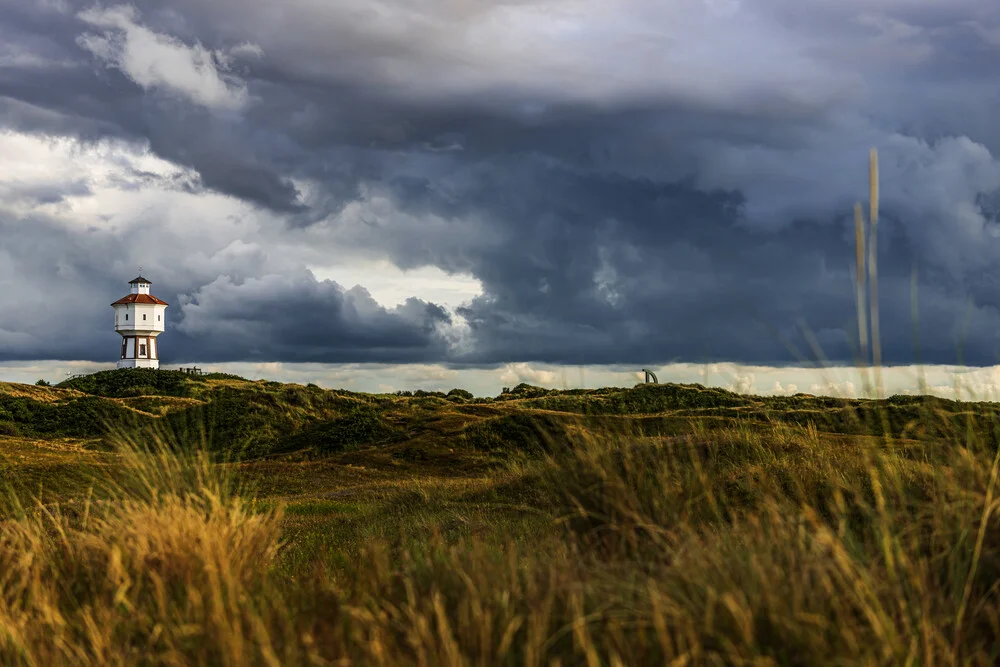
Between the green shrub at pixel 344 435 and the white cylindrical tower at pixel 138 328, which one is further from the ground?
the white cylindrical tower at pixel 138 328

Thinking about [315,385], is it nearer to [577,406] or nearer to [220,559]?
[577,406]

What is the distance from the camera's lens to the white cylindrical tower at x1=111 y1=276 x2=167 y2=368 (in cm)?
8312

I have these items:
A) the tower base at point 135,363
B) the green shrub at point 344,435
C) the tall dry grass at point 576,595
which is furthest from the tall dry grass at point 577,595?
the tower base at point 135,363

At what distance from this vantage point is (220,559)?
5.34 meters

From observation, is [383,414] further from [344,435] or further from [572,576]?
[572,576]

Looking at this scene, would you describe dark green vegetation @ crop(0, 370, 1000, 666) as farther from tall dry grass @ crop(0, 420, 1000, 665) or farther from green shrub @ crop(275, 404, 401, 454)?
green shrub @ crop(275, 404, 401, 454)

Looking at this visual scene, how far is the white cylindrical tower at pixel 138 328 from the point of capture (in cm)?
8312

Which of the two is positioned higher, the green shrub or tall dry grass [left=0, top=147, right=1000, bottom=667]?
tall dry grass [left=0, top=147, right=1000, bottom=667]

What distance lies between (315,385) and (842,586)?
42.0m

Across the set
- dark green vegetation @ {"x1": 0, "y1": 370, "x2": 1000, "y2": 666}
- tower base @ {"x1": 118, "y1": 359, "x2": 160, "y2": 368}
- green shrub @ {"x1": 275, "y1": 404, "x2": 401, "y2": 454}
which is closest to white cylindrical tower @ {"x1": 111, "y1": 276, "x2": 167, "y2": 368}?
tower base @ {"x1": 118, "y1": 359, "x2": 160, "y2": 368}

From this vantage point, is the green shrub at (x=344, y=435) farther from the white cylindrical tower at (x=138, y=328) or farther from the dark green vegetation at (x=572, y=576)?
the white cylindrical tower at (x=138, y=328)

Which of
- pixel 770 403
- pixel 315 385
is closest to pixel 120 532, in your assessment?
pixel 770 403

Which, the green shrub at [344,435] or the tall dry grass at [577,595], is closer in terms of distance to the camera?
the tall dry grass at [577,595]

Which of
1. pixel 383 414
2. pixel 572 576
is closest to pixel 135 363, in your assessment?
pixel 383 414
